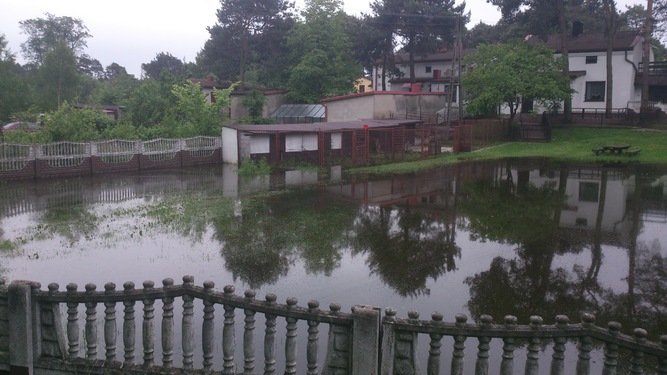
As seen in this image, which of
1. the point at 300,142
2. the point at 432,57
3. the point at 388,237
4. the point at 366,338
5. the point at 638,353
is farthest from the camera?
the point at 432,57

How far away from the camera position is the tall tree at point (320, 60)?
53.4 m

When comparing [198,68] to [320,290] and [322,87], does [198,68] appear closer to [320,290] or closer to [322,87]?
[322,87]

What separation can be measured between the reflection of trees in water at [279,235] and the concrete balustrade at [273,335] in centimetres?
539

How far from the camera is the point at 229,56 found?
60.7 metres

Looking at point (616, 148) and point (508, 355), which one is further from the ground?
point (616, 148)

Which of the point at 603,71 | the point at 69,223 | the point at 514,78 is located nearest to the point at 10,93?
the point at 69,223

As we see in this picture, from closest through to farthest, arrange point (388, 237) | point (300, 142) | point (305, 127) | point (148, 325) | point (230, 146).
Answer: point (148, 325), point (388, 237), point (300, 142), point (230, 146), point (305, 127)

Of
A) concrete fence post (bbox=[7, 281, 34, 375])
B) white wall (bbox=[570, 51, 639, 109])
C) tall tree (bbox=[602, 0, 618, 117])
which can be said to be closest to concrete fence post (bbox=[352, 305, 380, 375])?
concrete fence post (bbox=[7, 281, 34, 375])

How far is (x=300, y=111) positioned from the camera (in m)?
51.8

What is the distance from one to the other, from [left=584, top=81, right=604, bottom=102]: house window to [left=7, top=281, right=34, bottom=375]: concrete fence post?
52.7m

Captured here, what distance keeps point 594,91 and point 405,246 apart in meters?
43.4

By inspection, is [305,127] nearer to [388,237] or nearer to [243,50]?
[388,237]

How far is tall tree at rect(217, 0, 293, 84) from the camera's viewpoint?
192 feet

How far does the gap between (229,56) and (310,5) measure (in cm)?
961
